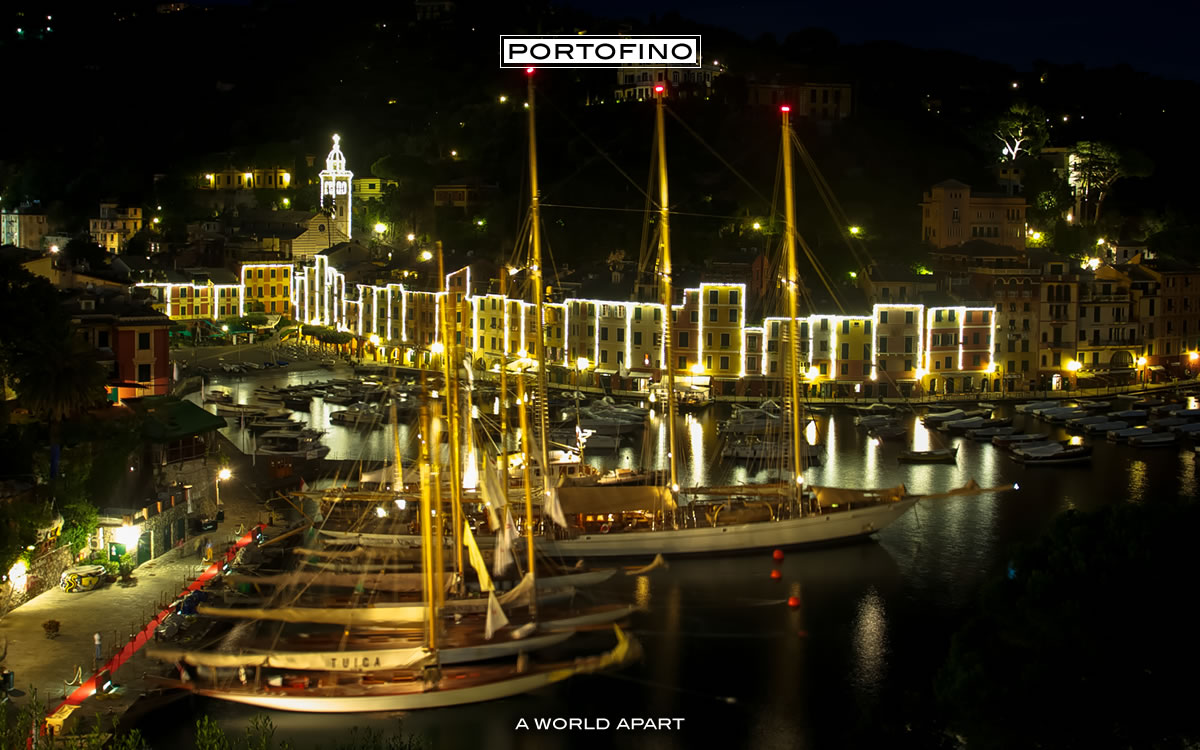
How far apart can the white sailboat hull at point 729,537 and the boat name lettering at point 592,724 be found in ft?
20.5

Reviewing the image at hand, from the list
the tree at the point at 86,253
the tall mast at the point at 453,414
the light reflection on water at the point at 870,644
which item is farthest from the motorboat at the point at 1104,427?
the tree at the point at 86,253

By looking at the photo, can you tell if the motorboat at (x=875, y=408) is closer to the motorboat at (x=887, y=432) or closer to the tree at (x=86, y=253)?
the motorboat at (x=887, y=432)

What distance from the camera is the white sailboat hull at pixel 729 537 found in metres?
24.8

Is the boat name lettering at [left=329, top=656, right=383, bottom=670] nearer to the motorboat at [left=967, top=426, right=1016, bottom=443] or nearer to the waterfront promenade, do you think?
the waterfront promenade

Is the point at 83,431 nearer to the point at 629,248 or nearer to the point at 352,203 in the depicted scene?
the point at 629,248

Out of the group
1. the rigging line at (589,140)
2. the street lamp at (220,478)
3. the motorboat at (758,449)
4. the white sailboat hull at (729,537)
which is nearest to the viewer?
the white sailboat hull at (729,537)

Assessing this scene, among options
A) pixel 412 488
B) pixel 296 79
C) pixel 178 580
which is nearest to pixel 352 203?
pixel 296 79

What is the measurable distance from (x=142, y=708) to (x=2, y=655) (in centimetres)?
201

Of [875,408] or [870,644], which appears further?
[875,408]

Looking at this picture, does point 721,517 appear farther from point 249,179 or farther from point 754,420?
point 249,179

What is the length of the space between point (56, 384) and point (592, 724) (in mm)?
11397

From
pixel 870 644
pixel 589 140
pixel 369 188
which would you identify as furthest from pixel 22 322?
pixel 369 188

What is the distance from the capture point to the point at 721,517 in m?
25.7

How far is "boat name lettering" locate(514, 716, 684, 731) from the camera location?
17797mm
